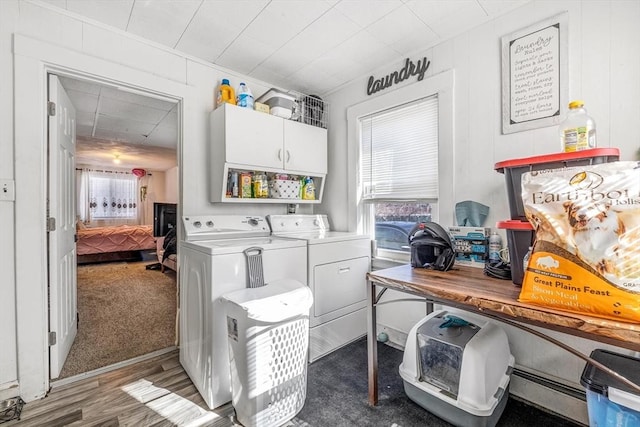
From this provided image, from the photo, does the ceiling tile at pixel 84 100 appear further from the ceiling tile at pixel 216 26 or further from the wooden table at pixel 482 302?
the wooden table at pixel 482 302

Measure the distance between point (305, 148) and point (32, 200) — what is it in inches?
72.9

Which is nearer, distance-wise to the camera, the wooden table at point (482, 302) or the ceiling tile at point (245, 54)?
the wooden table at point (482, 302)

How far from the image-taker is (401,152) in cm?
233

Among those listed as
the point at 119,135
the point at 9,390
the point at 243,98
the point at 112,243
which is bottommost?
the point at 9,390


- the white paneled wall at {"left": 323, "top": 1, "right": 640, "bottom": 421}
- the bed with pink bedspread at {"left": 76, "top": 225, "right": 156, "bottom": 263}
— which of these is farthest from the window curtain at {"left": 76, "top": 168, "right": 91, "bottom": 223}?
the white paneled wall at {"left": 323, "top": 1, "right": 640, "bottom": 421}

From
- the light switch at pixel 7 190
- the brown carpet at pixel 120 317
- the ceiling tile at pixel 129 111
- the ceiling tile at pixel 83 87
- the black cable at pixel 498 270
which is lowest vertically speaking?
the brown carpet at pixel 120 317

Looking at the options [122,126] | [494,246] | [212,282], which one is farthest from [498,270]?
[122,126]

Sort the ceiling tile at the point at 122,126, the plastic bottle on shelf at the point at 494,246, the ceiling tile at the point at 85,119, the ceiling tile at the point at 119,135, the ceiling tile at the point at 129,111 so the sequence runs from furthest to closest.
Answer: the ceiling tile at the point at 119,135 → the ceiling tile at the point at 122,126 → the ceiling tile at the point at 85,119 → the ceiling tile at the point at 129,111 → the plastic bottle on shelf at the point at 494,246

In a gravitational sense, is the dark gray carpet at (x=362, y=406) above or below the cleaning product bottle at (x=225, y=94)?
below

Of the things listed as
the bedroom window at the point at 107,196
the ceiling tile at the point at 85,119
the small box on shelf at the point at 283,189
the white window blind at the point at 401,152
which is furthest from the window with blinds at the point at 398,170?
the bedroom window at the point at 107,196

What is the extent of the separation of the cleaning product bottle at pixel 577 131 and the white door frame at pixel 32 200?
105 inches

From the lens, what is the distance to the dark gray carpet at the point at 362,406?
1.49 metres

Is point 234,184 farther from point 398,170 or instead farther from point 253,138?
point 398,170

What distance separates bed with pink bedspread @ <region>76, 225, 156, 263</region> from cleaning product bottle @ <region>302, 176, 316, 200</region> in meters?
4.93
